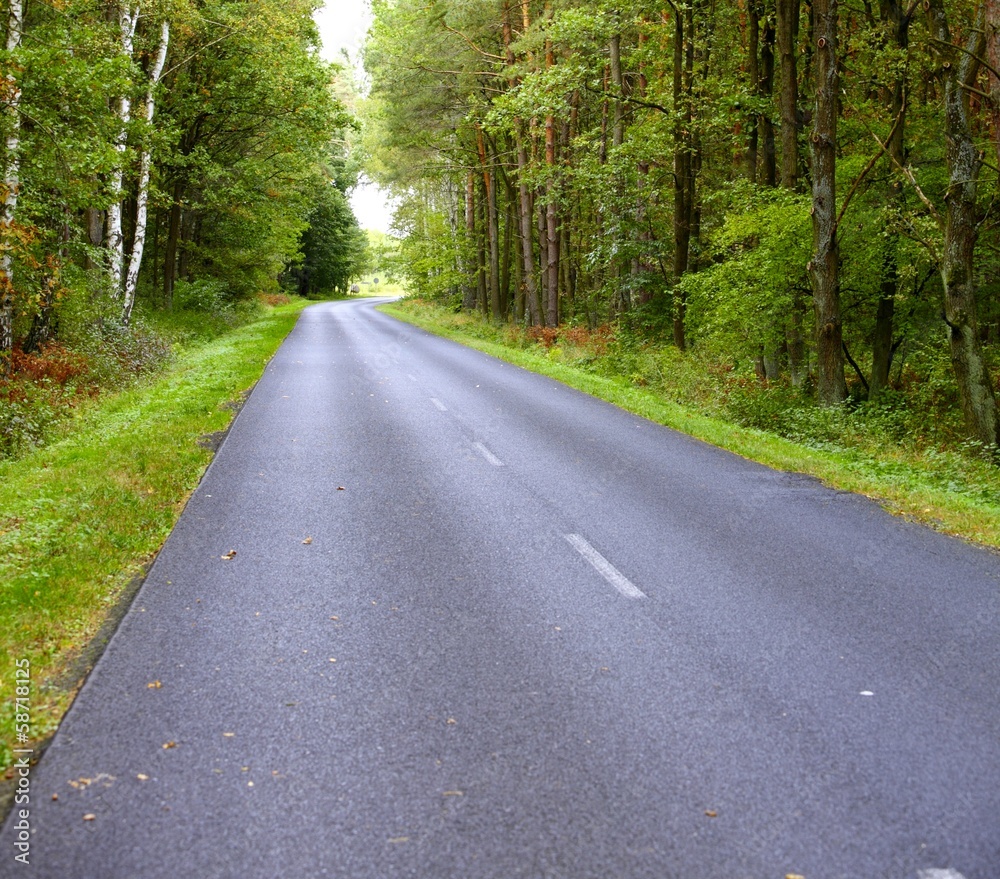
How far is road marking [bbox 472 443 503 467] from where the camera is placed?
402 inches

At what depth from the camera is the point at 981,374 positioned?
38.3 ft

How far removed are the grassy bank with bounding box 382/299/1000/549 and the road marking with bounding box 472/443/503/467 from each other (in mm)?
3644

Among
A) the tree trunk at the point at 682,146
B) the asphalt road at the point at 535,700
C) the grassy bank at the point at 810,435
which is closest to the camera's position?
the asphalt road at the point at 535,700

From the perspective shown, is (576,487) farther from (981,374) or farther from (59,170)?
(59,170)

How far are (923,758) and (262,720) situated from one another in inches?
129

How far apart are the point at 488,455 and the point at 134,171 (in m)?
13.4

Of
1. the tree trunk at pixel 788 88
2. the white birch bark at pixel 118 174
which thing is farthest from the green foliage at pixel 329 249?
the tree trunk at pixel 788 88

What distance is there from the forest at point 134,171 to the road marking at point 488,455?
21.6 ft

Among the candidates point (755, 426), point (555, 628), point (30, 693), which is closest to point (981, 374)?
point (755, 426)

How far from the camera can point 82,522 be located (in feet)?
23.2

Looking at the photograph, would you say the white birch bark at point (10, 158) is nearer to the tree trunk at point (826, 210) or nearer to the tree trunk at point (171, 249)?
the tree trunk at point (826, 210)

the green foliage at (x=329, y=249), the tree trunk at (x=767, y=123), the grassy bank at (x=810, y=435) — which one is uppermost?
the green foliage at (x=329, y=249)

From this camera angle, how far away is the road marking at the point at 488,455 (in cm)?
1022

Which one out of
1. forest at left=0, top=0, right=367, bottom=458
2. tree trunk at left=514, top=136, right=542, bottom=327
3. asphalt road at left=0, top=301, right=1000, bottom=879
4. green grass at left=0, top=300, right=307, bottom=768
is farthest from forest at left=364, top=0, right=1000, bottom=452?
green grass at left=0, top=300, right=307, bottom=768
